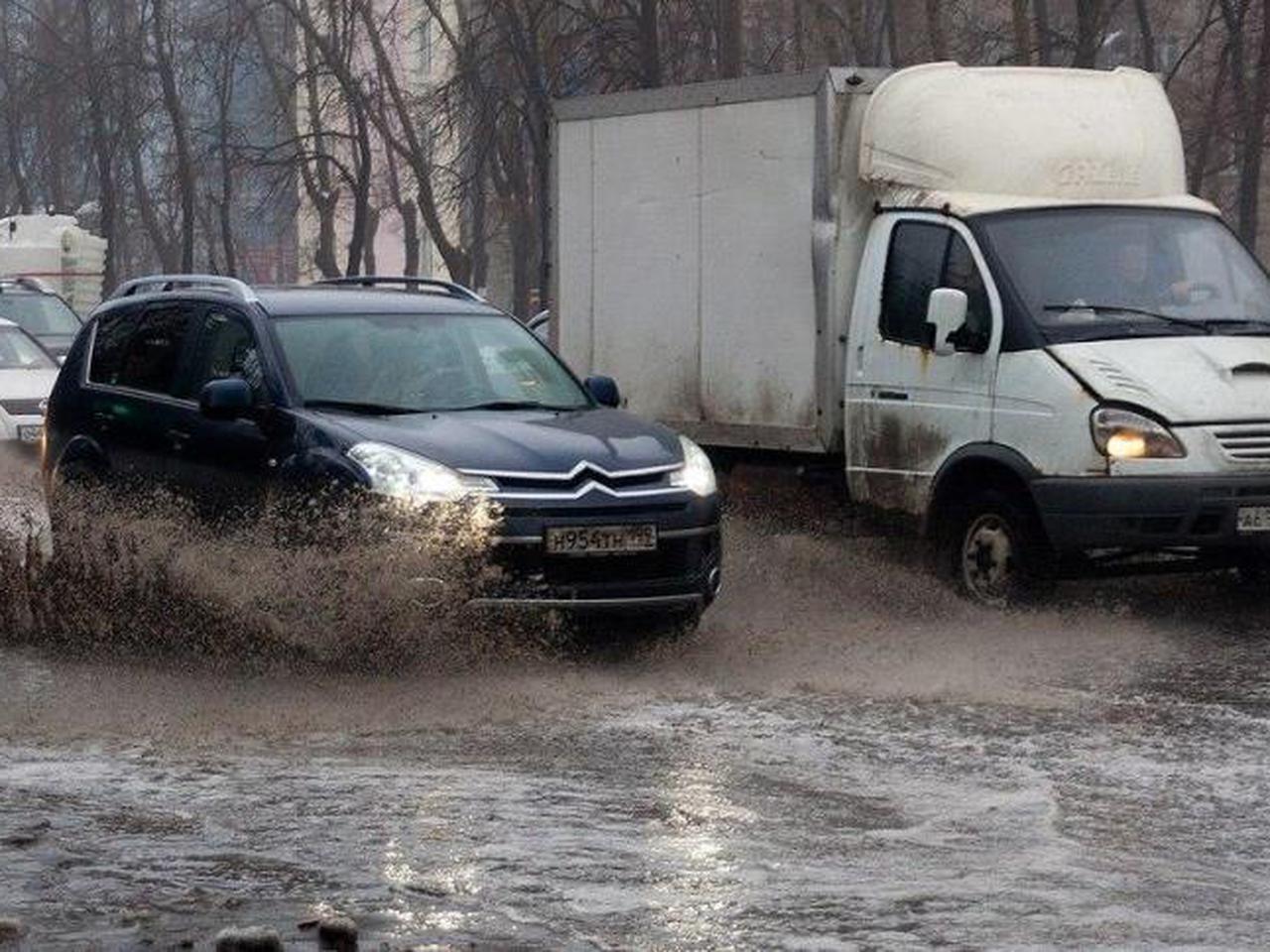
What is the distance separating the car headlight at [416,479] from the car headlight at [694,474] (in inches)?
37.4

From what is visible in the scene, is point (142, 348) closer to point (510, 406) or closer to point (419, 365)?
point (419, 365)

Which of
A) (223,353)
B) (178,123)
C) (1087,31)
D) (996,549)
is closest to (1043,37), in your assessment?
(1087,31)

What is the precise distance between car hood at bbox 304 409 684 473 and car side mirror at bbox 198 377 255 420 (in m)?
0.28

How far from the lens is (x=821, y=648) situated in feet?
39.0

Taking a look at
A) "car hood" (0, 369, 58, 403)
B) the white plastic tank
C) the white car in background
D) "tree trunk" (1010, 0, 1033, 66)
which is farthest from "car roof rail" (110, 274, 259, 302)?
the white plastic tank

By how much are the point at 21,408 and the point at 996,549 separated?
499 inches

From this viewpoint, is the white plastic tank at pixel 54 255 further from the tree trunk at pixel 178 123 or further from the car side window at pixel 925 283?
the car side window at pixel 925 283

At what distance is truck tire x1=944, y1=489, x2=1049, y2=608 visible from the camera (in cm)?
1319

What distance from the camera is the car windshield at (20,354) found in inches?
981

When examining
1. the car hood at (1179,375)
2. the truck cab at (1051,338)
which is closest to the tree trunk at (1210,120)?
the truck cab at (1051,338)

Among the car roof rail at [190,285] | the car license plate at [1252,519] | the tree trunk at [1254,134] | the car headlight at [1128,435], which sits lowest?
the car license plate at [1252,519]

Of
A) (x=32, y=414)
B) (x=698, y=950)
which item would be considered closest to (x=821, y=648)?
(x=698, y=950)

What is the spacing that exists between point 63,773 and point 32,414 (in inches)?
614

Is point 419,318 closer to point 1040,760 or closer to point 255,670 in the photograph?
point 255,670
